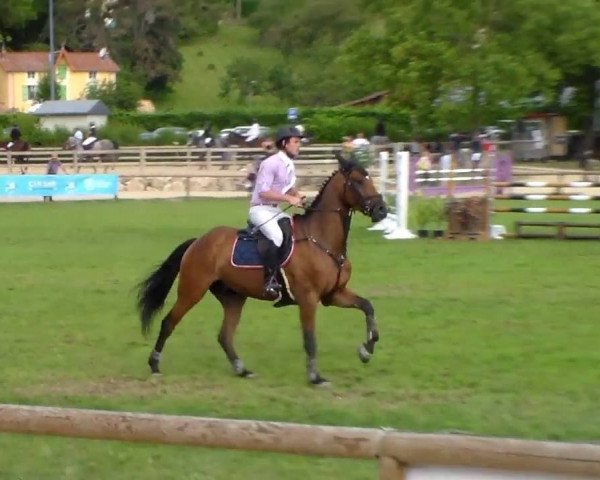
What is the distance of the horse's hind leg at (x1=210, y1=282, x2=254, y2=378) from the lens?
10.7m

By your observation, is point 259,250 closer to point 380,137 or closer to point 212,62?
point 380,137

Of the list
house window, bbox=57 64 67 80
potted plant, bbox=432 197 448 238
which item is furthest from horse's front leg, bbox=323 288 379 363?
house window, bbox=57 64 67 80

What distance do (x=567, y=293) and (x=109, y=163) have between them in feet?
103

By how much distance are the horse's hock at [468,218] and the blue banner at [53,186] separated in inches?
644

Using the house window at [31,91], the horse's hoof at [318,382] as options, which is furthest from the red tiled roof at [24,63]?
the horse's hoof at [318,382]

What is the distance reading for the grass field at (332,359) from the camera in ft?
26.2

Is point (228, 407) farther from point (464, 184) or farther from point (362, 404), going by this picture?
point (464, 184)

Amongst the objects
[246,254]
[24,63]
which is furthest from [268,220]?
[24,63]

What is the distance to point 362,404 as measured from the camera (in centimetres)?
916

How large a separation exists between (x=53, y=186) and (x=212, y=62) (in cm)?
6852

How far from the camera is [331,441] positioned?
4.13m

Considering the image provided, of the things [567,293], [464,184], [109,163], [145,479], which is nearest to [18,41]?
[109,163]

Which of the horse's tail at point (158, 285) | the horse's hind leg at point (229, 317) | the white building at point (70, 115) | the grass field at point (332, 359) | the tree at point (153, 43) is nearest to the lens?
the grass field at point (332, 359)

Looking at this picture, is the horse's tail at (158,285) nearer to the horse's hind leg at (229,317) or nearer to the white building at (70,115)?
the horse's hind leg at (229,317)
